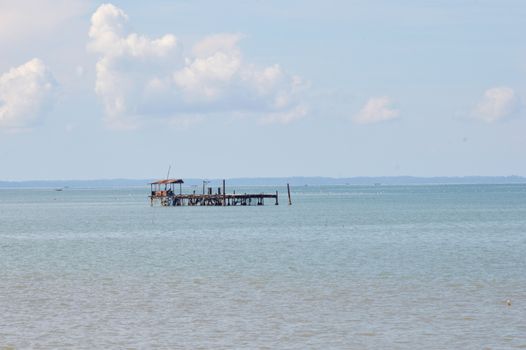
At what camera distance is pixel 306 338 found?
25547mm

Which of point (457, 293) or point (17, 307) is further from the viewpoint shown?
point (457, 293)

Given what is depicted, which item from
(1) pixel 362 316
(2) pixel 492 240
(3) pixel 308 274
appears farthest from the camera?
(2) pixel 492 240

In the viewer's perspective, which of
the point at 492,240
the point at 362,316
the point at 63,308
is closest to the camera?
the point at 362,316

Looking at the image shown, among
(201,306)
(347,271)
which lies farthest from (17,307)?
(347,271)

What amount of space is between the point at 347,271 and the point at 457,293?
912 cm

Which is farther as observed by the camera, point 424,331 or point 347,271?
point 347,271

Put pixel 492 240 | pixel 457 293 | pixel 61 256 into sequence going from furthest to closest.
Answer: pixel 492 240 < pixel 61 256 < pixel 457 293

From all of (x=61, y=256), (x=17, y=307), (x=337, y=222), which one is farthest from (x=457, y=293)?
(x=337, y=222)

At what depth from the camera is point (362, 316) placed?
2880 centimetres

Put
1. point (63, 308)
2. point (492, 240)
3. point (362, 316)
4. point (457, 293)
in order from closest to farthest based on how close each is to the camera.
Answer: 1. point (362, 316)
2. point (63, 308)
3. point (457, 293)
4. point (492, 240)

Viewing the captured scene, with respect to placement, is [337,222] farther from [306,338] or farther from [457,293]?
[306,338]

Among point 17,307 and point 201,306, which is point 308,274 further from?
point 17,307

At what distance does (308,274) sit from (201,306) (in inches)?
437

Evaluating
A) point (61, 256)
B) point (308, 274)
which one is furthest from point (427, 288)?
point (61, 256)
